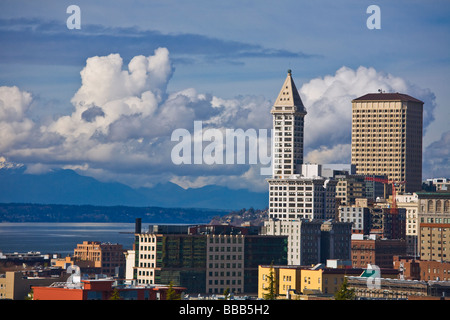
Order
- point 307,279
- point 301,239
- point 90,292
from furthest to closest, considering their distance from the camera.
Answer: point 301,239
point 307,279
point 90,292

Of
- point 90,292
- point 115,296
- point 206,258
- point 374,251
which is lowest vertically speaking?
point 374,251

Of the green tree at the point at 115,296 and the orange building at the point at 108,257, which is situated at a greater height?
the green tree at the point at 115,296

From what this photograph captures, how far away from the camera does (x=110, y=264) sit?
194375 mm

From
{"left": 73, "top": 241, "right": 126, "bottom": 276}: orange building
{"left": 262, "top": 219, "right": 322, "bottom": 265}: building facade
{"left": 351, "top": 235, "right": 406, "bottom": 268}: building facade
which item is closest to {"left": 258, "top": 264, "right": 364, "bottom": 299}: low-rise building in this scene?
{"left": 262, "top": 219, "right": 322, "bottom": 265}: building facade

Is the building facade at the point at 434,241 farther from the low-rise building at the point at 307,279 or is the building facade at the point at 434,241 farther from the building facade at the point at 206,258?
the low-rise building at the point at 307,279

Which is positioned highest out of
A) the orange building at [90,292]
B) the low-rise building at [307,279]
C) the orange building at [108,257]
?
the orange building at [90,292]

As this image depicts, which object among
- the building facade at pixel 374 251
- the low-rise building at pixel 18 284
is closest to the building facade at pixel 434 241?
the building facade at pixel 374 251

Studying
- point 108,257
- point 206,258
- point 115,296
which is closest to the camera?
point 115,296

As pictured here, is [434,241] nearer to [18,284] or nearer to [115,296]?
[18,284]

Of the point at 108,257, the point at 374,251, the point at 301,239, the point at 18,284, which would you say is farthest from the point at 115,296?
the point at 374,251

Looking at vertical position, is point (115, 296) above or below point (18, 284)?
above

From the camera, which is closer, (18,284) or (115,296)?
(115,296)
